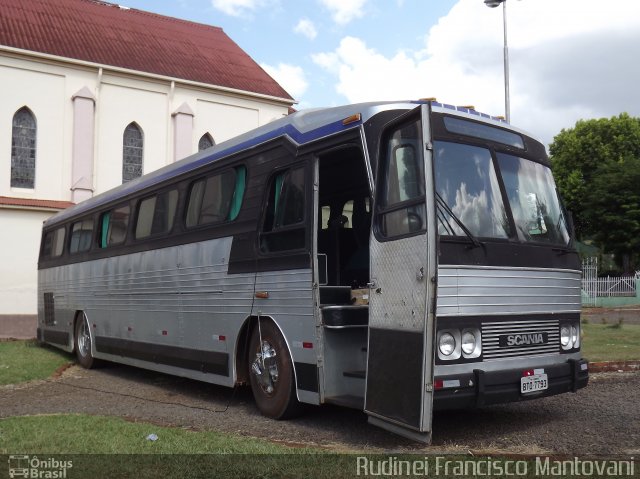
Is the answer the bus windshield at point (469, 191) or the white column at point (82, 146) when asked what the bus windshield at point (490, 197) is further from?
the white column at point (82, 146)

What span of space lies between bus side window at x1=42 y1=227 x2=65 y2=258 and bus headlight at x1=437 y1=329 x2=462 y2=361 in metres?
12.3

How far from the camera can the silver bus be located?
599 centimetres

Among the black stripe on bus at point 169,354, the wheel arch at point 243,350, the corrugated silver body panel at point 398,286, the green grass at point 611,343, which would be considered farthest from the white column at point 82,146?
Result: the corrugated silver body panel at point 398,286

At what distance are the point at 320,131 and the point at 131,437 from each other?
12.0 feet

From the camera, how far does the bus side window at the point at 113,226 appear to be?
1238 cm

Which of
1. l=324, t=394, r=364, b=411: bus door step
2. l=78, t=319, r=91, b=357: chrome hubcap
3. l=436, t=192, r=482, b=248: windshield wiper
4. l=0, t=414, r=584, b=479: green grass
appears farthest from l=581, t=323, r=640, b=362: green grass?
l=78, t=319, r=91, b=357: chrome hubcap

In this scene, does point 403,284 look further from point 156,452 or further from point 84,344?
point 84,344

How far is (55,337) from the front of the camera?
1644cm

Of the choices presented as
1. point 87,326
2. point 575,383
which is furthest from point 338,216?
point 87,326

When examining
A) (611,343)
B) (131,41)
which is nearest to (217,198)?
(611,343)

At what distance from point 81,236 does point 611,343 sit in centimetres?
1154

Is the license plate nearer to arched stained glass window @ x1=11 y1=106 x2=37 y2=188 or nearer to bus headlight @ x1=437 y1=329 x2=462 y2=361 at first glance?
bus headlight @ x1=437 y1=329 x2=462 y2=361

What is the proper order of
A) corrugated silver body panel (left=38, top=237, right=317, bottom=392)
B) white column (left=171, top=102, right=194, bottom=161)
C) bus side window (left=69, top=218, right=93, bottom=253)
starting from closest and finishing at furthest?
corrugated silver body panel (left=38, top=237, right=317, bottom=392) < bus side window (left=69, top=218, right=93, bottom=253) < white column (left=171, top=102, right=194, bottom=161)

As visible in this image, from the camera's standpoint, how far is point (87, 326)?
1435 cm
